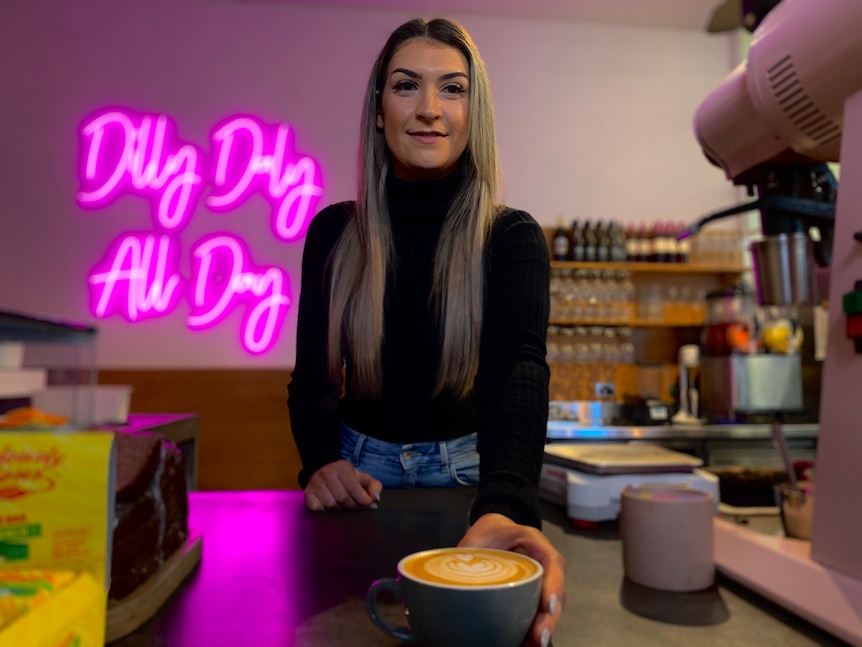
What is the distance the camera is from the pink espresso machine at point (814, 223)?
66cm

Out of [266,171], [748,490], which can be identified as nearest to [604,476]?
[748,490]

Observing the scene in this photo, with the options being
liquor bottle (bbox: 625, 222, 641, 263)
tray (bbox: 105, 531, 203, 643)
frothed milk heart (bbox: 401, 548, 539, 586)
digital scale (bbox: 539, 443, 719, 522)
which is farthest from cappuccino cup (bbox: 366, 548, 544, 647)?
liquor bottle (bbox: 625, 222, 641, 263)

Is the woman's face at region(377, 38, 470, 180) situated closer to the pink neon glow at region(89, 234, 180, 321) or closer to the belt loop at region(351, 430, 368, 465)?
the belt loop at region(351, 430, 368, 465)

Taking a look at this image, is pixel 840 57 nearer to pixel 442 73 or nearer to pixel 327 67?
pixel 442 73

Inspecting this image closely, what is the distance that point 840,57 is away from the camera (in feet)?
2.52

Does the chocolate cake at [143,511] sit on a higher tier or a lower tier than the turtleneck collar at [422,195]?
lower

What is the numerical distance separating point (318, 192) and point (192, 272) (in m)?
0.73

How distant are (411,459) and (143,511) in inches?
9.0

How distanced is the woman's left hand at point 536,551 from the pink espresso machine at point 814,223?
1.05 ft

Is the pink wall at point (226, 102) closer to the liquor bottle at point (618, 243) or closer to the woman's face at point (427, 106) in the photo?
the liquor bottle at point (618, 243)

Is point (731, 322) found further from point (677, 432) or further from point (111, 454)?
point (111, 454)

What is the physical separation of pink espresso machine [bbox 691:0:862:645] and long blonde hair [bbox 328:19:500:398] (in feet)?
1.40

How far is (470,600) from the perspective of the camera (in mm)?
348

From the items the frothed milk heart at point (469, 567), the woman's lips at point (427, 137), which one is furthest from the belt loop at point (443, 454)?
the woman's lips at point (427, 137)
